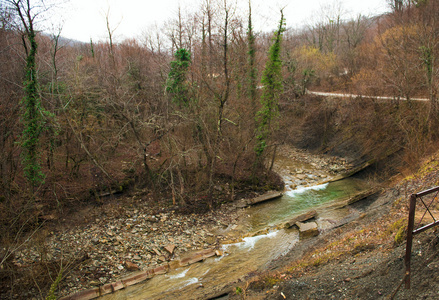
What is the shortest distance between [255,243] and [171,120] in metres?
8.79

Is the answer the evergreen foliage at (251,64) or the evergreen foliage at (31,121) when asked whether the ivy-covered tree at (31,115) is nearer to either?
the evergreen foliage at (31,121)

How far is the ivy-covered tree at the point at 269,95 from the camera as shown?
17250 millimetres

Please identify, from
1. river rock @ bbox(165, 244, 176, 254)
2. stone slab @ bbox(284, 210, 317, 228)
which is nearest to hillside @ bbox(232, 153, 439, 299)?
stone slab @ bbox(284, 210, 317, 228)

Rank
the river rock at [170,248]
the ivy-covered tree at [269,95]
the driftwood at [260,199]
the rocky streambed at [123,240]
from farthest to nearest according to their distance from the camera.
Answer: the ivy-covered tree at [269,95] → the driftwood at [260,199] → the river rock at [170,248] → the rocky streambed at [123,240]

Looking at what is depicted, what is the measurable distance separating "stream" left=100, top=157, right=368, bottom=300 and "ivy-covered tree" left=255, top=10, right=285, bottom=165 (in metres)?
3.88

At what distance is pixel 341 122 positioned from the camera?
86.9 feet

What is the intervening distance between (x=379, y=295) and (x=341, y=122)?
23917 mm

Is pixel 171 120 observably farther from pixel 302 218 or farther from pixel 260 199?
pixel 302 218

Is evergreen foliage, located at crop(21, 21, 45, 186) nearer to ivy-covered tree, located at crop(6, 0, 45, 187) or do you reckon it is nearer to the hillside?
ivy-covered tree, located at crop(6, 0, 45, 187)

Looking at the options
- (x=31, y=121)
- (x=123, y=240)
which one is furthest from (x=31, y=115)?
(x=123, y=240)

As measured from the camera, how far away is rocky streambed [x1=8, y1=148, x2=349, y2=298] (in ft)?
30.8

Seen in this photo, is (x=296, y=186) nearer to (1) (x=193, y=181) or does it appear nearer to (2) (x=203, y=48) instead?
(1) (x=193, y=181)

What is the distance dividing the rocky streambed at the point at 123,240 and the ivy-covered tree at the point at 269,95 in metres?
4.69

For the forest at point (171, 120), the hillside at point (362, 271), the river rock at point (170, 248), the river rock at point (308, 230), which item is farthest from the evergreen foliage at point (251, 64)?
the hillside at point (362, 271)
